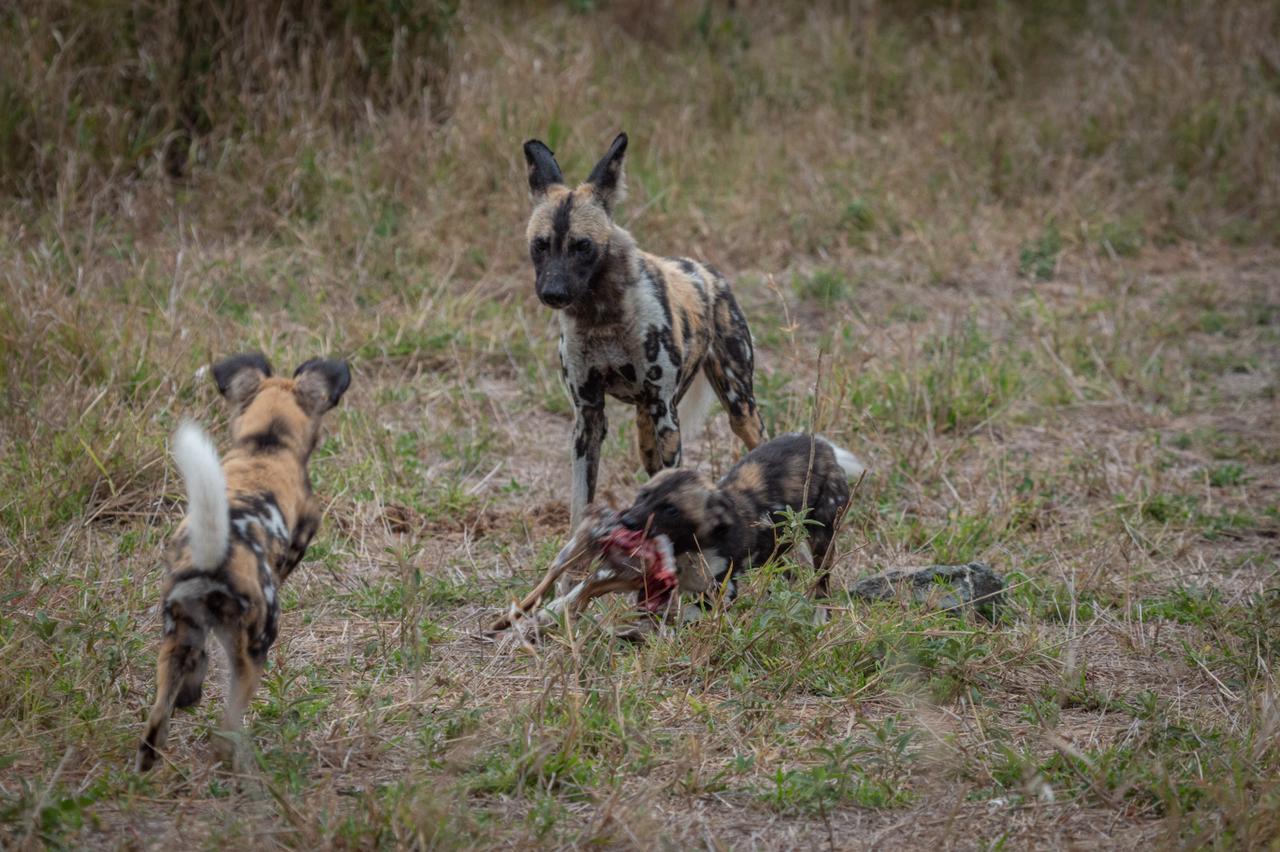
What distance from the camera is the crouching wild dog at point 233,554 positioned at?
124 inches

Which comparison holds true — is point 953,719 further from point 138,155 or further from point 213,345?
point 138,155

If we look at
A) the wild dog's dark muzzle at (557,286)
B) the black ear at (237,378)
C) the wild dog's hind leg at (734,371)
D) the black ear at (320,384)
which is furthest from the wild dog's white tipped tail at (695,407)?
the black ear at (237,378)

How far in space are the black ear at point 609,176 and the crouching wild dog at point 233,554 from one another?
1821 millimetres

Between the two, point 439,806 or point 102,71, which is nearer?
point 439,806

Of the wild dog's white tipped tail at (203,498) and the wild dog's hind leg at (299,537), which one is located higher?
the wild dog's white tipped tail at (203,498)

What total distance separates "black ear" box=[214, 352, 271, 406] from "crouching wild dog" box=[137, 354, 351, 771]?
10cm

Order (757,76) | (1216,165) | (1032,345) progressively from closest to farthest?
(1032,345) → (1216,165) → (757,76)

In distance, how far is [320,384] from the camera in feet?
12.8

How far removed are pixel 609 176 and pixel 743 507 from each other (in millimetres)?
1444

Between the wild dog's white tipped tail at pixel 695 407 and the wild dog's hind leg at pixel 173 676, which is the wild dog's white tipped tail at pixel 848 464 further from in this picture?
the wild dog's hind leg at pixel 173 676

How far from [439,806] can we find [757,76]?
8117 mm

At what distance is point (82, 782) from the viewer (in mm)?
3307

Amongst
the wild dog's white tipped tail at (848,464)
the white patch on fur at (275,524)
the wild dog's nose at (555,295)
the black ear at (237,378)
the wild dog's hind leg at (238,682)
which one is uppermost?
the black ear at (237,378)

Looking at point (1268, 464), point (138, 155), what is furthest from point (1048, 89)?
point (138, 155)
